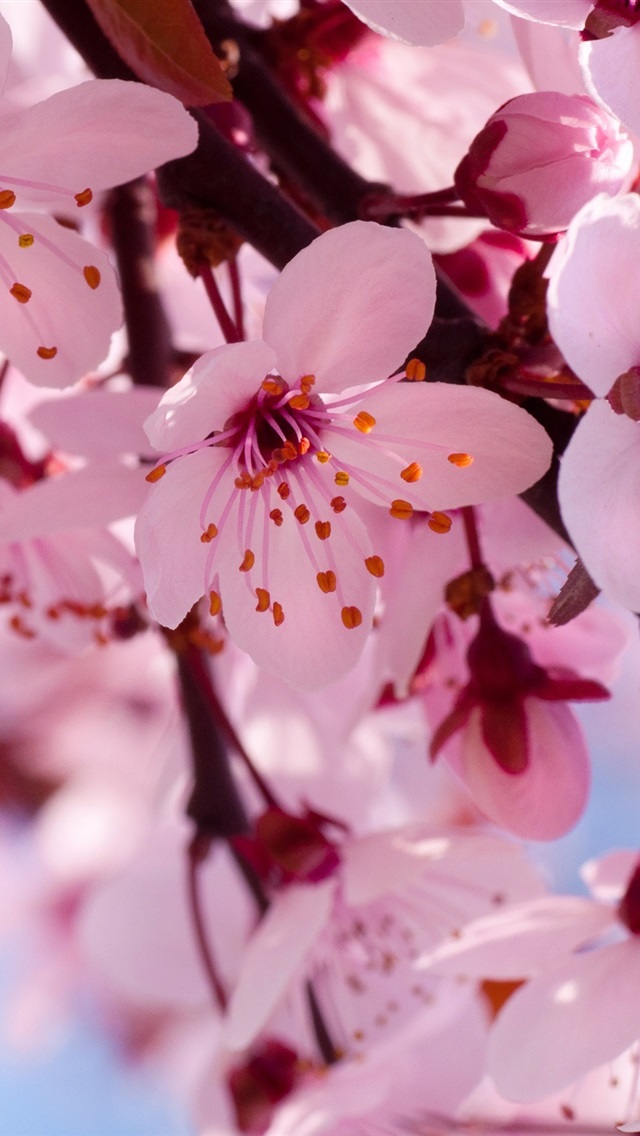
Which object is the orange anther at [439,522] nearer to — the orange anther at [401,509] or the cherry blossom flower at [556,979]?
the orange anther at [401,509]

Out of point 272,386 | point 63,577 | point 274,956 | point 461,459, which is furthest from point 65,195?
point 274,956

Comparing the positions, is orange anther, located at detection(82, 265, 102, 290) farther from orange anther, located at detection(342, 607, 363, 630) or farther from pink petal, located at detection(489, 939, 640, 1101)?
pink petal, located at detection(489, 939, 640, 1101)

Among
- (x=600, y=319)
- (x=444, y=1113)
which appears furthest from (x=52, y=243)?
(x=444, y=1113)

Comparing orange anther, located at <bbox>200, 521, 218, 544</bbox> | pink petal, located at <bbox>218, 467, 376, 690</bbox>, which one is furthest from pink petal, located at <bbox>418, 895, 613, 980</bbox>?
orange anther, located at <bbox>200, 521, 218, 544</bbox>

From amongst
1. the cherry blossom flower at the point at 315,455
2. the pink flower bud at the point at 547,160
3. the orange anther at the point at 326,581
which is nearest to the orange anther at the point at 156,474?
the cherry blossom flower at the point at 315,455

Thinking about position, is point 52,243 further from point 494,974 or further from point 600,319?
point 494,974
